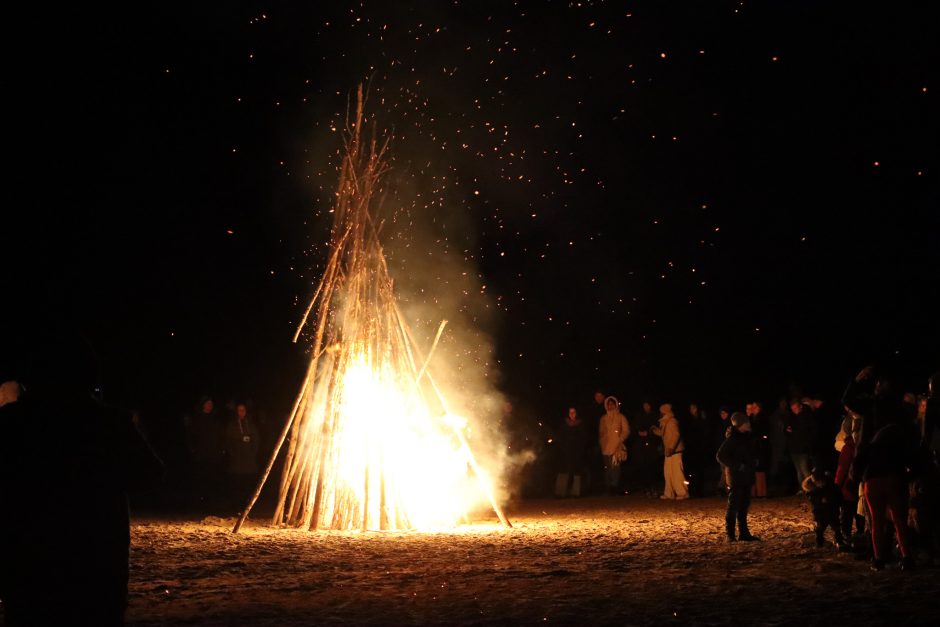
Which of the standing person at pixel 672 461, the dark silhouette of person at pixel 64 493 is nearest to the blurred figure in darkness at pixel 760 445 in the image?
the standing person at pixel 672 461

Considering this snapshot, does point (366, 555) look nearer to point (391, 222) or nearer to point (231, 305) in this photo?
point (391, 222)

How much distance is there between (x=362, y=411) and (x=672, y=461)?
6.60 meters

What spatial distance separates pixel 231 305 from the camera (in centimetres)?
2806

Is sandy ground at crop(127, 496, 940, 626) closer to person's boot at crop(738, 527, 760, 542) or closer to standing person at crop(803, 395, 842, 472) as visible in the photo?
person's boot at crop(738, 527, 760, 542)

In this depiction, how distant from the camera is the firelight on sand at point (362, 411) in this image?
12062mm

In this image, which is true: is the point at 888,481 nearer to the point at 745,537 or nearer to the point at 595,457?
the point at 745,537

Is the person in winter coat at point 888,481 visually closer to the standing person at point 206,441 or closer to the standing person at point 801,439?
the standing person at point 801,439

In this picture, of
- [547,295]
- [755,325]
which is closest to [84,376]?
[547,295]

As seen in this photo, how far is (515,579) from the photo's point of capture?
805 centimetres

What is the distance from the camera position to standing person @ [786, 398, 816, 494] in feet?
51.8

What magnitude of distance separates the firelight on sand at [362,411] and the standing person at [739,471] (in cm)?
290

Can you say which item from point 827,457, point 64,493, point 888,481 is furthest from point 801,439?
point 64,493

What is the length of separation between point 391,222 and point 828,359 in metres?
18.8

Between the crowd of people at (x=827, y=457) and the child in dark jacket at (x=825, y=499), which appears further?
the child in dark jacket at (x=825, y=499)
